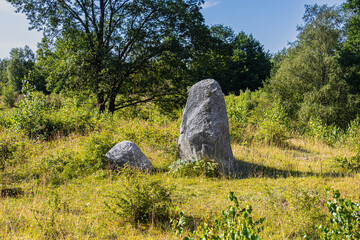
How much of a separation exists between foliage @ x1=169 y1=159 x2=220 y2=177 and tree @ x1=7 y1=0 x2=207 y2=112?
7759mm

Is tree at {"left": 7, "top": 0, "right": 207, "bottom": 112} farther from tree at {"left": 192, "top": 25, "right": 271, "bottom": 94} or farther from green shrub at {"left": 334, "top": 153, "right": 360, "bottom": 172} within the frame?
tree at {"left": 192, "top": 25, "right": 271, "bottom": 94}

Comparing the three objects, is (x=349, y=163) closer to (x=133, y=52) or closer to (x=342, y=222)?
(x=342, y=222)

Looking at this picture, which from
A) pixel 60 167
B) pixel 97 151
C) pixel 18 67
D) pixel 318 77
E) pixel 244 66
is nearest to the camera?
pixel 60 167

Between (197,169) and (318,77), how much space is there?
18584 mm

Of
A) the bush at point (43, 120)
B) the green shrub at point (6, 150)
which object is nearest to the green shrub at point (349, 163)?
the bush at point (43, 120)

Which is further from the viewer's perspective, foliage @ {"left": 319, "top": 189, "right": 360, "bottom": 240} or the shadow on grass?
the shadow on grass

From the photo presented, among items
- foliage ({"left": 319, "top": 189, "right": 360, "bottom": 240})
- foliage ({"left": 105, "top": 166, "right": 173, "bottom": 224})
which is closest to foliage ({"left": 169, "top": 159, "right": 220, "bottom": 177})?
foliage ({"left": 105, "top": 166, "right": 173, "bottom": 224})

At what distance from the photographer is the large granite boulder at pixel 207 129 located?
6328 mm

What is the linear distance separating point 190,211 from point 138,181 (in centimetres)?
98

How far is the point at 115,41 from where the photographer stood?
13.6m

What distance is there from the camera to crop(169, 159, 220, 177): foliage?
6148 millimetres

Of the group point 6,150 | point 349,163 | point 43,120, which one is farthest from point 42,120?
point 349,163

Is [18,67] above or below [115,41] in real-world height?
above

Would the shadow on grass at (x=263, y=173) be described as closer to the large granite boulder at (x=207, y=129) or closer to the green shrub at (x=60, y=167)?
the large granite boulder at (x=207, y=129)
